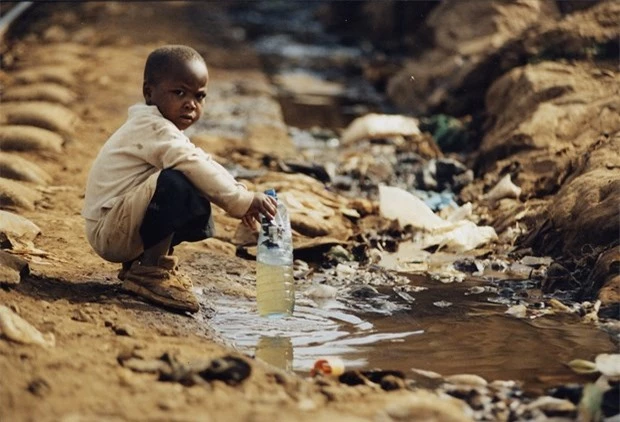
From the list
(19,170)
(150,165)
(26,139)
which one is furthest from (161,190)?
(26,139)

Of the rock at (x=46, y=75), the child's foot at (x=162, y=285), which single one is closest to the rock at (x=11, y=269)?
the child's foot at (x=162, y=285)

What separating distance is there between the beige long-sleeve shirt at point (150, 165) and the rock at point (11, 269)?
1.11 feet

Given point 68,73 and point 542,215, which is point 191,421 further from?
point 68,73

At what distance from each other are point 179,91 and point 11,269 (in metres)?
1.00

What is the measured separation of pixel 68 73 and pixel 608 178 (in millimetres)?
6601

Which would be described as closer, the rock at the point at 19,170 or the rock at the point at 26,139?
the rock at the point at 19,170

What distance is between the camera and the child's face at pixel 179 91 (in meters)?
4.58

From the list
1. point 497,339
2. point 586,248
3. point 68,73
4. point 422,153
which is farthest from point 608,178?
point 68,73

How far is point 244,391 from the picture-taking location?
342 centimetres

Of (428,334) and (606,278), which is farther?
(606,278)

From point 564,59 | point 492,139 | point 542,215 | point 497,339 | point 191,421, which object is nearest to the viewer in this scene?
point 191,421

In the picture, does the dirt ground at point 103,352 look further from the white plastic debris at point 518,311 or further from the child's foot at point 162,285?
the white plastic debris at point 518,311

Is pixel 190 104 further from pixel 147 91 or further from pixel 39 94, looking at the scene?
pixel 39 94

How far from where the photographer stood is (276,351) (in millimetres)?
4371
